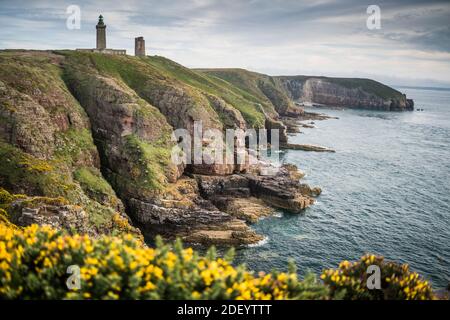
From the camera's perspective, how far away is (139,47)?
14050cm

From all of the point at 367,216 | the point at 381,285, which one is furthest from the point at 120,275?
the point at 367,216

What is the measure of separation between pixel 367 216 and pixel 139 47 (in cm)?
10892

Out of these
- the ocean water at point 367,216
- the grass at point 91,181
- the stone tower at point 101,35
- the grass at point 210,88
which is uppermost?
the stone tower at point 101,35

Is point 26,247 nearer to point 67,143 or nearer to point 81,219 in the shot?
point 81,219

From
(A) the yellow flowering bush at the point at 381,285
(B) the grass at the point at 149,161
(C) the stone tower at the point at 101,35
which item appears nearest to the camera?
(A) the yellow flowering bush at the point at 381,285

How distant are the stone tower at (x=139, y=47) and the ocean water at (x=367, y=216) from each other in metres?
70.8

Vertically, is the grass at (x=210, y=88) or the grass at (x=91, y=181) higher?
the grass at (x=210, y=88)

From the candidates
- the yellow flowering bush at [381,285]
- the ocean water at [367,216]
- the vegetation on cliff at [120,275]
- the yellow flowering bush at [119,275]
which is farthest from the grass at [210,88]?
the yellow flowering bush at [119,275]

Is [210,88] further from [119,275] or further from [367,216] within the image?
[119,275]

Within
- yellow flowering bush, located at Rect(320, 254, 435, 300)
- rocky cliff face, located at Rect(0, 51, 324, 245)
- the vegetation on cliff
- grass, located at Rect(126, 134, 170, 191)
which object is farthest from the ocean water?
the vegetation on cliff

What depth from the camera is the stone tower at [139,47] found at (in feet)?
458

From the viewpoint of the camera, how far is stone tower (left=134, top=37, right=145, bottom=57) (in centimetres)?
13945

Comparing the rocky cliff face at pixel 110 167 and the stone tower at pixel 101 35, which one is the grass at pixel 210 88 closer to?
the stone tower at pixel 101 35
